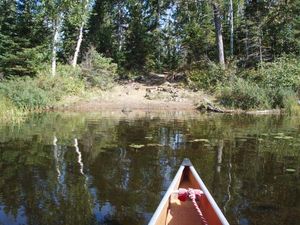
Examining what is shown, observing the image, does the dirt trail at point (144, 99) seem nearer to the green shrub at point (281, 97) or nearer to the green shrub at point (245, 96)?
the green shrub at point (245, 96)

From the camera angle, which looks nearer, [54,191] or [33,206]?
[33,206]

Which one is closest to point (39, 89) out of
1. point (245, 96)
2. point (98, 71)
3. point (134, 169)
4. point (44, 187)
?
point (98, 71)

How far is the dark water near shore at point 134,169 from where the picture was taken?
7.24m

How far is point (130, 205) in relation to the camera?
7.51 m

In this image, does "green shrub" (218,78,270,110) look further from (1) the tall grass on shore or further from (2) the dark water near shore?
(1) the tall grass on shore

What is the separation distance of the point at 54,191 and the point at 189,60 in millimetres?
29587

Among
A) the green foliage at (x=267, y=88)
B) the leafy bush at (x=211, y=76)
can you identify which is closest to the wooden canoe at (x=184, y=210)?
the green foliage at (x=267, y=88)

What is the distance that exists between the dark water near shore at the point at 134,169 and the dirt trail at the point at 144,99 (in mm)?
7868

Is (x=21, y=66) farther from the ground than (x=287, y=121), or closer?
farther from the ground

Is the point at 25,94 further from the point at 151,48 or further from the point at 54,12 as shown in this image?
the point at 151,48

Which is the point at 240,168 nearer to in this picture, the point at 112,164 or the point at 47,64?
the point at 112,164

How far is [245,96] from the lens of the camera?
2538 centimetres

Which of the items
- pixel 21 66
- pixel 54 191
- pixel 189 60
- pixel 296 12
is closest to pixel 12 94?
pixel 21 66

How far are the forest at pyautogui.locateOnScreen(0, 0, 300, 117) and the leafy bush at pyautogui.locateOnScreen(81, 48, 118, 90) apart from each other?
7 centimetres
